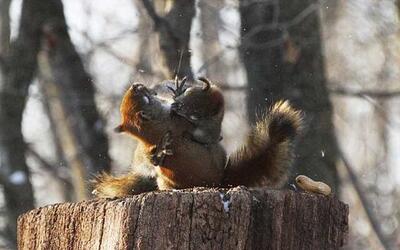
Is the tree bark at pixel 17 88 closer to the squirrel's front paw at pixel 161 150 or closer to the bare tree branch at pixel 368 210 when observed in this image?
the bare tree branch at pixel 368 210

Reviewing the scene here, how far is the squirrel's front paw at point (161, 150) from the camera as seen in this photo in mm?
3277

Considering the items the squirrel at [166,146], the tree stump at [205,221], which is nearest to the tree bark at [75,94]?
the squirrel at [166,146]

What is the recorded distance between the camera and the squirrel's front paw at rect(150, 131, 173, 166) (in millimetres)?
3277

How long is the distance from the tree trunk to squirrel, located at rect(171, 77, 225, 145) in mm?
2314

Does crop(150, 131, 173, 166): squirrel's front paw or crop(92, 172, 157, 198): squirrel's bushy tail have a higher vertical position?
crop(150, 131, 173, 166): squirrel's front paw

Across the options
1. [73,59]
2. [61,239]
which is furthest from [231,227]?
[73,59]

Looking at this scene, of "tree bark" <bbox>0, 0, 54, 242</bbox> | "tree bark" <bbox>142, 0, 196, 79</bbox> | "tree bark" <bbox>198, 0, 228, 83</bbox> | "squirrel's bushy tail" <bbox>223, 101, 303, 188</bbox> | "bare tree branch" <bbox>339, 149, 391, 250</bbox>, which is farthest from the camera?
"bare tree branch" <bbox>339, 149, 391, 250</bbox>

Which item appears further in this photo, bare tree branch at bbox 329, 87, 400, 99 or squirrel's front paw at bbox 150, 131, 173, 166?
bare tree branch at bbox 329, 87, 400, 99

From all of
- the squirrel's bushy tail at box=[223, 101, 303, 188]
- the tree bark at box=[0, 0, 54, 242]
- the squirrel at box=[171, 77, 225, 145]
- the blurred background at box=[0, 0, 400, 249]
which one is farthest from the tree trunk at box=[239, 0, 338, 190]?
the squirrel at box=[171, 77, 225, 145]

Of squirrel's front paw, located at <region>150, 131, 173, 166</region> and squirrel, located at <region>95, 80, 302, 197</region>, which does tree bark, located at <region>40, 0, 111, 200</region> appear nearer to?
squirrel, located at <region>95, 80, 302, 197</region>

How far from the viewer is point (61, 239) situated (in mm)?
3064

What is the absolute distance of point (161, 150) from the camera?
329cm

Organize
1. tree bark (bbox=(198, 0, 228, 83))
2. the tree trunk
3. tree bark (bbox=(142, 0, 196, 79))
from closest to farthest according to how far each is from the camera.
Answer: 1. the tree trunk
2. tree bark (bbox=(142, 0, 196, 79))
3. tree bark (bbox=(198, 0, 228, 83))

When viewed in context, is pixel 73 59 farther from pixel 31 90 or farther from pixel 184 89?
pixel 184 89
